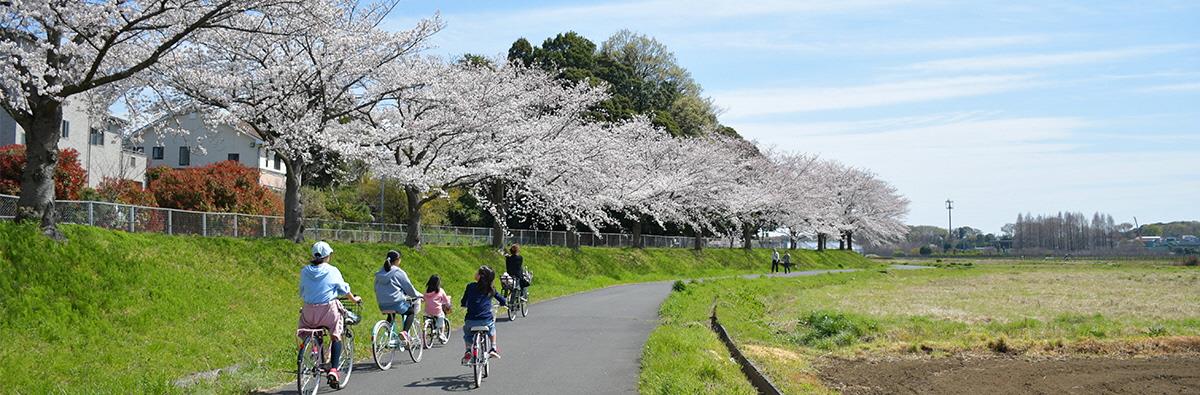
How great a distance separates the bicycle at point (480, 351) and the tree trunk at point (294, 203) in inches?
515

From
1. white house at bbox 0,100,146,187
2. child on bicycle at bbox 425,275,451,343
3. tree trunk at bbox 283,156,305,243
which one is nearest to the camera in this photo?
child on bicycle at bbox 425,275,451,343

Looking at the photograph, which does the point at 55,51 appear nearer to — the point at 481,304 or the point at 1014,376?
the point at 481,304

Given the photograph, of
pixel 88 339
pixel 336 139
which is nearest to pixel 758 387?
pixel 88 339

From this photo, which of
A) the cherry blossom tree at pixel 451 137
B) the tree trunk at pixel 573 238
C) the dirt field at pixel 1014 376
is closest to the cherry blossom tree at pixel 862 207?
the tree trunk at pixel 573 238

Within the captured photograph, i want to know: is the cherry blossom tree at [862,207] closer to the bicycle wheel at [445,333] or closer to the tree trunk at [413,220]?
the tree trunk at [413,220]

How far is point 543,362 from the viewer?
12539 mm

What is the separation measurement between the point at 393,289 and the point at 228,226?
478 inches

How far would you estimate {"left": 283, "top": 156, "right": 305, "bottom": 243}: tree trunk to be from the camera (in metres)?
22.6

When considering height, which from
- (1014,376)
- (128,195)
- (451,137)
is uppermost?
(451,137)

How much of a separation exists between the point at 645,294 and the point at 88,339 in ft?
59.7

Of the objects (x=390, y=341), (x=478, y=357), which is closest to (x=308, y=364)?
(x=478, y=357)

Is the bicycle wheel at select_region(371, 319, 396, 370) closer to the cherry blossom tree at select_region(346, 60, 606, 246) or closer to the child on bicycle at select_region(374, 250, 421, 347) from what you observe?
the child on bicycle at select_region(374, 250, 421, 347)

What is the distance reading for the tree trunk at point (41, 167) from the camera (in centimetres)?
1468

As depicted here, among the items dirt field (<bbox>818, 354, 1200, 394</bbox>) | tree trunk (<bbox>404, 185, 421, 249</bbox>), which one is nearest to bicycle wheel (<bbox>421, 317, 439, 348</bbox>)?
dirt field (<bbox>818, 354, 1200, 394</bbox>)
